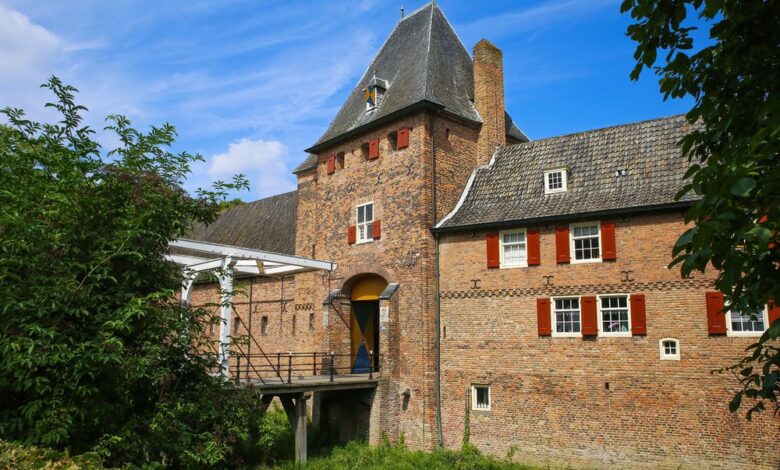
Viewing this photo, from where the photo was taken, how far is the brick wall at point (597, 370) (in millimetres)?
13375

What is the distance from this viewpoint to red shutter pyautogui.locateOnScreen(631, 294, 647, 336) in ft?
46.8

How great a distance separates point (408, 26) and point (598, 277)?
1203 cm

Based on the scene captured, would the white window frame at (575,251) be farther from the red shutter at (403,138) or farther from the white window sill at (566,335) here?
the red shutter at (403,138)

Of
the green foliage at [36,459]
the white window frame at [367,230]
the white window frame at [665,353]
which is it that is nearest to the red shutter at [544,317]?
the white window frame at [665,353]

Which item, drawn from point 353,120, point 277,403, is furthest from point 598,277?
point 277,403

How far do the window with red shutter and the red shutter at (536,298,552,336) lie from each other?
0.98m

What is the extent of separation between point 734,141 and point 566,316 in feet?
37.0

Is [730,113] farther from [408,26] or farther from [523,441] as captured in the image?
[408,26]

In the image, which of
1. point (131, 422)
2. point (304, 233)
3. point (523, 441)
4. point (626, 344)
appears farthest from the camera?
point (304, 233)

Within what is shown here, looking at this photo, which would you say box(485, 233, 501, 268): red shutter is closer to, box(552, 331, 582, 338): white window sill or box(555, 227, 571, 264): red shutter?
box(555, 227, 571, 264): red shutter

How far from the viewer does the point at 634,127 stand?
16625 millimetres

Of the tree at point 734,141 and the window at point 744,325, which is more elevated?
the tree at point 734,141

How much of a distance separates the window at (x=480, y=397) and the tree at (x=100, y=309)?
917 cm

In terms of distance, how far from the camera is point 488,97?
19594 millimetres
